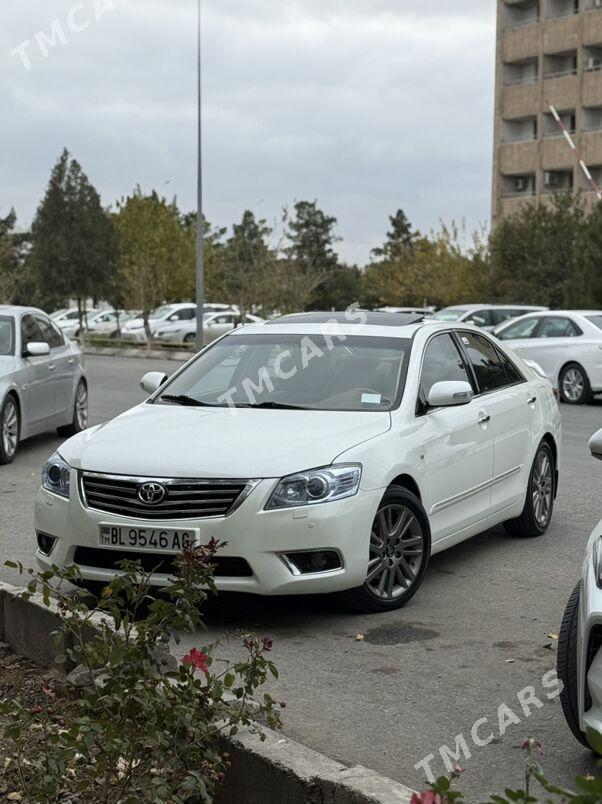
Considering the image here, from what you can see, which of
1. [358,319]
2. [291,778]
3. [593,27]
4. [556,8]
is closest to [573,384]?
[358,319]

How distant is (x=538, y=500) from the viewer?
29.3 feet

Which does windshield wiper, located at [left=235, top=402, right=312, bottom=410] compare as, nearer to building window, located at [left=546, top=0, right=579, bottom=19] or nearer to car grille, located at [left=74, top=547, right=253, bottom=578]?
car grille, located at [left=74, top=547, right=253, bottom=578]

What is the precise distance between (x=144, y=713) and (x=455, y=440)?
3961mm

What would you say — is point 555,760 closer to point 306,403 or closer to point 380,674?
point 380,674

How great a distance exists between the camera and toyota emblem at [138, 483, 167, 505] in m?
6.39

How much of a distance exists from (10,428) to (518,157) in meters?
66.5

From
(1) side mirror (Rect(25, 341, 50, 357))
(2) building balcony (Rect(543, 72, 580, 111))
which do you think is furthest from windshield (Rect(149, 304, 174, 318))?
(1) side mirror (Rect(25, 341, 50, 357))

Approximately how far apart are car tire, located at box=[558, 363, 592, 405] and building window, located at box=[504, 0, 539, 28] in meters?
58.3

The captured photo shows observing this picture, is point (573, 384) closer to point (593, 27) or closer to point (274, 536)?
point (274, 536)

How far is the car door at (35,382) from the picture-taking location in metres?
13.6

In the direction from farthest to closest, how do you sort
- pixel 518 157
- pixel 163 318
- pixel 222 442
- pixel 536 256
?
pixel 518 157 → pixel 163 318 → pixel 536 256 → pixel 222 442

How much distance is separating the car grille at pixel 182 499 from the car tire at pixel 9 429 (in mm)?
6702

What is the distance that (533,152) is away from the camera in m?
75.3

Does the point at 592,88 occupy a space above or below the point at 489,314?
above
